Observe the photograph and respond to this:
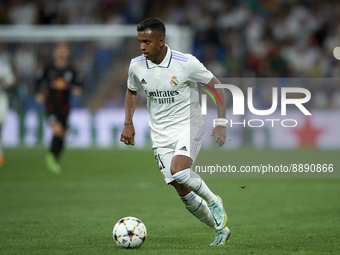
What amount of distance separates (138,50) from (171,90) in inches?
457

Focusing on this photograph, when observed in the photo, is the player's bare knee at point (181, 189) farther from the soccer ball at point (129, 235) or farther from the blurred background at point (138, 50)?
the blurred background at point (138, 50)

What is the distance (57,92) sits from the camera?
1216cm

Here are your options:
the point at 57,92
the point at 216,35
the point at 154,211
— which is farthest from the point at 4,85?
the point at 216,35

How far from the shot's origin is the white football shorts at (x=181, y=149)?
5.09m

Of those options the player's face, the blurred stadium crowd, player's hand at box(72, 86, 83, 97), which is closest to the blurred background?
the blurred stadium crowd

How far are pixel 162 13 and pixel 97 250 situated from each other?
A: 1666 centimetres

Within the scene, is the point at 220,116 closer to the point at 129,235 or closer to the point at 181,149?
the point at 181,149

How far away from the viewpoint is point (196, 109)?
539 cm

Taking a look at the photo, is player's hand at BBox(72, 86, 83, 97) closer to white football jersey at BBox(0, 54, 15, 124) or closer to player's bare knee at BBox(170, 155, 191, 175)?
white football jersey at BBox(0, 54, 15, 124)

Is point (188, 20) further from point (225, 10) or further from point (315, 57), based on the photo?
point (315, 57)

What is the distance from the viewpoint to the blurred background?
16.0m

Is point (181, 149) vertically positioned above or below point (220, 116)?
below

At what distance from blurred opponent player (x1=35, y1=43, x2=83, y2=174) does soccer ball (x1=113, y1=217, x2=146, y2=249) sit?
7051 millimetres

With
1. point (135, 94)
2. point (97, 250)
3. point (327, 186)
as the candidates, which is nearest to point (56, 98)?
point (327, 186)
